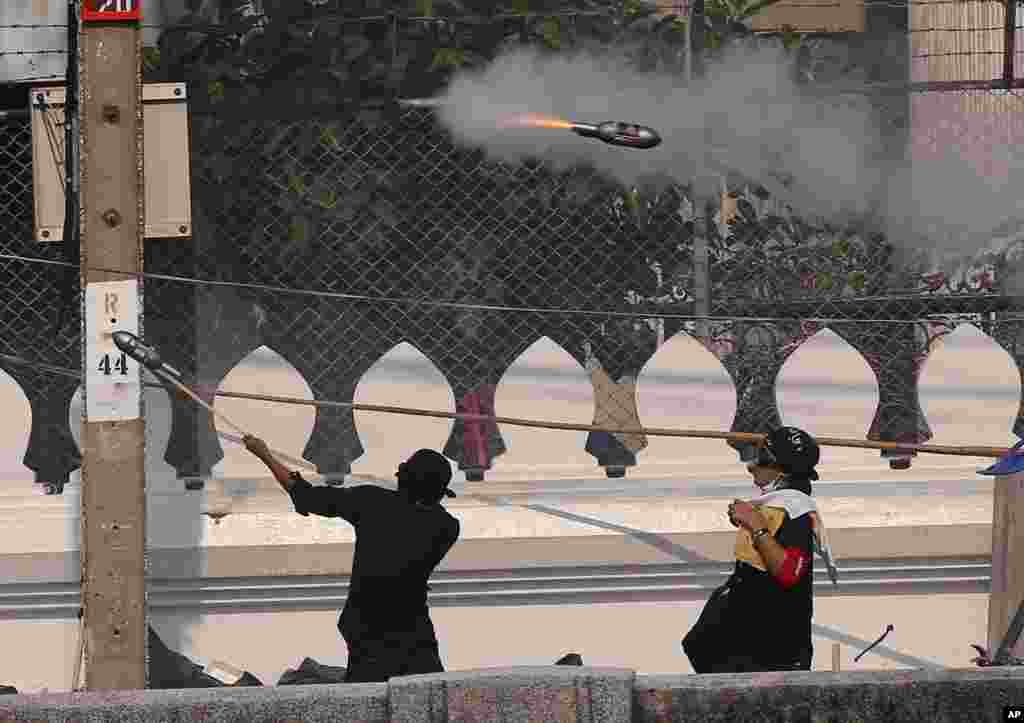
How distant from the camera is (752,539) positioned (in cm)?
637

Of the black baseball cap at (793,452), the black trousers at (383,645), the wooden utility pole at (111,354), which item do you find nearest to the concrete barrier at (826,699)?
the black baseball cap at (793,452)

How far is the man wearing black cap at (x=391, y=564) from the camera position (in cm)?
671

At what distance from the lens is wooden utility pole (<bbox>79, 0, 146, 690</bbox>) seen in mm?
7109

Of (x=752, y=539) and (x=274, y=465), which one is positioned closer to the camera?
(x=752, y=539)

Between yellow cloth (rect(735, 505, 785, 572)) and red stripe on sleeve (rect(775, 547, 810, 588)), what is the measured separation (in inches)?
2.5

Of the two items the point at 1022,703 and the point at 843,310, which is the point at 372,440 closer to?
the point at 843,310

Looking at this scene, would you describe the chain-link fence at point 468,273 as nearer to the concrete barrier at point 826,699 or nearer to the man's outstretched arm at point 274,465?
the man's outstretched arm at point 274,465

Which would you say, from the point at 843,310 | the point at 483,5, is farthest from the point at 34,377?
the point at 843,310

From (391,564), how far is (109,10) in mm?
2200

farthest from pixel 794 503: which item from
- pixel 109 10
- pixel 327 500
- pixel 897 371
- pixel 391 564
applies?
pixel 109 10

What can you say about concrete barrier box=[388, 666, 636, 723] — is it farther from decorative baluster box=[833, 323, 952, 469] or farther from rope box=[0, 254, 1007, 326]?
decorative baluster box=[833, 323, 952, 469]

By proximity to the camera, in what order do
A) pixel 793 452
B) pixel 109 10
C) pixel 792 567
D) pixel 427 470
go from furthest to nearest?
pixel 109 10 < pixel 427 470 < pixel 793 452 < pixel 792 567

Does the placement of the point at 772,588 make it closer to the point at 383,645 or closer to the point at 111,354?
the point at 383,645

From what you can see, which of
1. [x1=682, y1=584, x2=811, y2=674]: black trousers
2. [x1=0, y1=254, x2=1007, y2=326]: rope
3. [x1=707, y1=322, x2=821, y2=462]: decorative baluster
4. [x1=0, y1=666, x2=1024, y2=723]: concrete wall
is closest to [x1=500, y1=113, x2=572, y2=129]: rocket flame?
[x1=0, y1=254, x2=1007, y2=326]: rope
